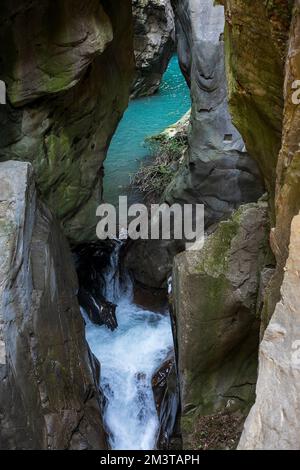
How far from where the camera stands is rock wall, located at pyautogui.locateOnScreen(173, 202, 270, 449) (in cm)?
495

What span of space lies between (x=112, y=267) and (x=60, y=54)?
167 inches

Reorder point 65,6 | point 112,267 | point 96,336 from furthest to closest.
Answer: point 112,267
point 96,336
point 65,6

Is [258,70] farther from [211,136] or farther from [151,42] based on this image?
[151,42]

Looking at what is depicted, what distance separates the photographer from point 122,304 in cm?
923

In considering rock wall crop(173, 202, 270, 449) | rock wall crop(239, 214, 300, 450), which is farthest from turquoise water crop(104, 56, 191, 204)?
rock wall crop(239, 214, 300, 450)

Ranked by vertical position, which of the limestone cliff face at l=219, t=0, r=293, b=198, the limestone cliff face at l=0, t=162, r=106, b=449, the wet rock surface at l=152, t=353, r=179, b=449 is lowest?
the wet rock surface at l=152, t=353, r=179, b=449

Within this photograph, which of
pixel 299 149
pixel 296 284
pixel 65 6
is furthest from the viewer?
pixel 65 6

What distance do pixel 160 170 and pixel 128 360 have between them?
549 cm

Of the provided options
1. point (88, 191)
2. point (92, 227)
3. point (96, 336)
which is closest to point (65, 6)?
point (88, 191)

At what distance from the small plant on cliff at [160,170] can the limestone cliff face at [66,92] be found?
2.73 metres

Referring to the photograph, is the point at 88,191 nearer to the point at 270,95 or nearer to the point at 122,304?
the point at 122,304

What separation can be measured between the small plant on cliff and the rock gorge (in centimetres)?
272

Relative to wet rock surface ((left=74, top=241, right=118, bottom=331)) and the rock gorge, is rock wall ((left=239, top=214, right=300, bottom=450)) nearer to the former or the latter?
the rock gorge

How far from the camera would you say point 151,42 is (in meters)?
18.4
